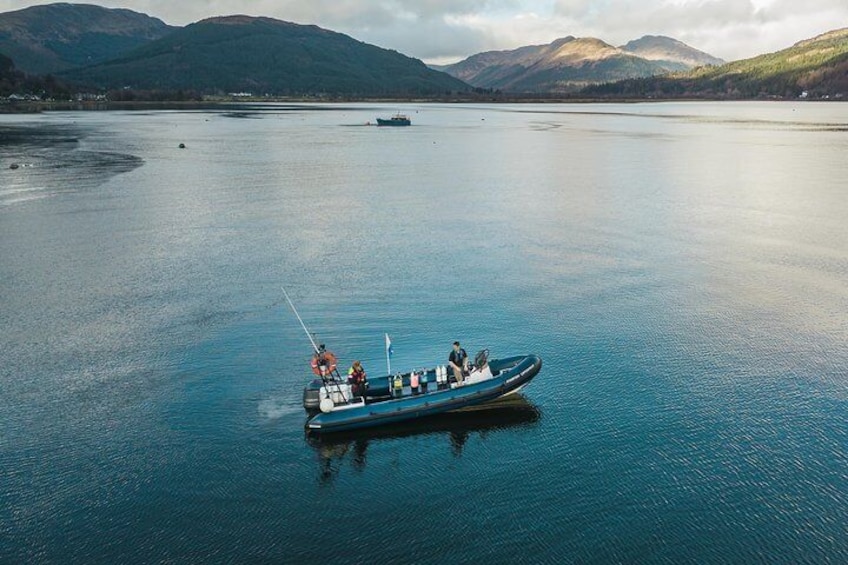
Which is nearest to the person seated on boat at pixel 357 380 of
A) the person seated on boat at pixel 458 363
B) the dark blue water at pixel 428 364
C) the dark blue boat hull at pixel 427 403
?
the dark blue boat hull at pixel 427 403

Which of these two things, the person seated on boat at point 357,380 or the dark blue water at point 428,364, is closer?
the dark blue water at point 428,364

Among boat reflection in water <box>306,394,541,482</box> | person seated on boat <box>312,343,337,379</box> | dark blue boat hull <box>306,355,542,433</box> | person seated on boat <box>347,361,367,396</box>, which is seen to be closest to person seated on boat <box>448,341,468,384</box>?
dark blue boat hull <box>306,355,542,433</box>

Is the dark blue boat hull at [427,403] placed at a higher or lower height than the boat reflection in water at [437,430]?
higher

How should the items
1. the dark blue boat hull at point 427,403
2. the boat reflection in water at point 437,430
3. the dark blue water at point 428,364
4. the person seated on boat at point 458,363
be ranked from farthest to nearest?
1. the person seated on boat at point 458,363
2. the dark blue boat hull at point 427,403
3. the boat reflection in water at point 437,430
4. the dark blue water at point 428,364

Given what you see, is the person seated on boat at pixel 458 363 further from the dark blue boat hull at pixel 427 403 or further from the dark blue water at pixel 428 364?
the dark blue water at pixel 428 364

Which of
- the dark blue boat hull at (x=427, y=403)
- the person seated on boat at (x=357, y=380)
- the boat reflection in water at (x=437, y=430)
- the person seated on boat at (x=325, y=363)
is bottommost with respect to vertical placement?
the boat reflection in water at (x=437, y=430)

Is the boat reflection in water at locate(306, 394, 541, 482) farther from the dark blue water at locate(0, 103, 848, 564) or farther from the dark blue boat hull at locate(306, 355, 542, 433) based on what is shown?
the dark blue boat hull at locate(306, 355, 542, 433)

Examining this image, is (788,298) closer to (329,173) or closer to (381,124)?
(329,173)

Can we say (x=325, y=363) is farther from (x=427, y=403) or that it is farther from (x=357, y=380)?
(x=427, y=403)
